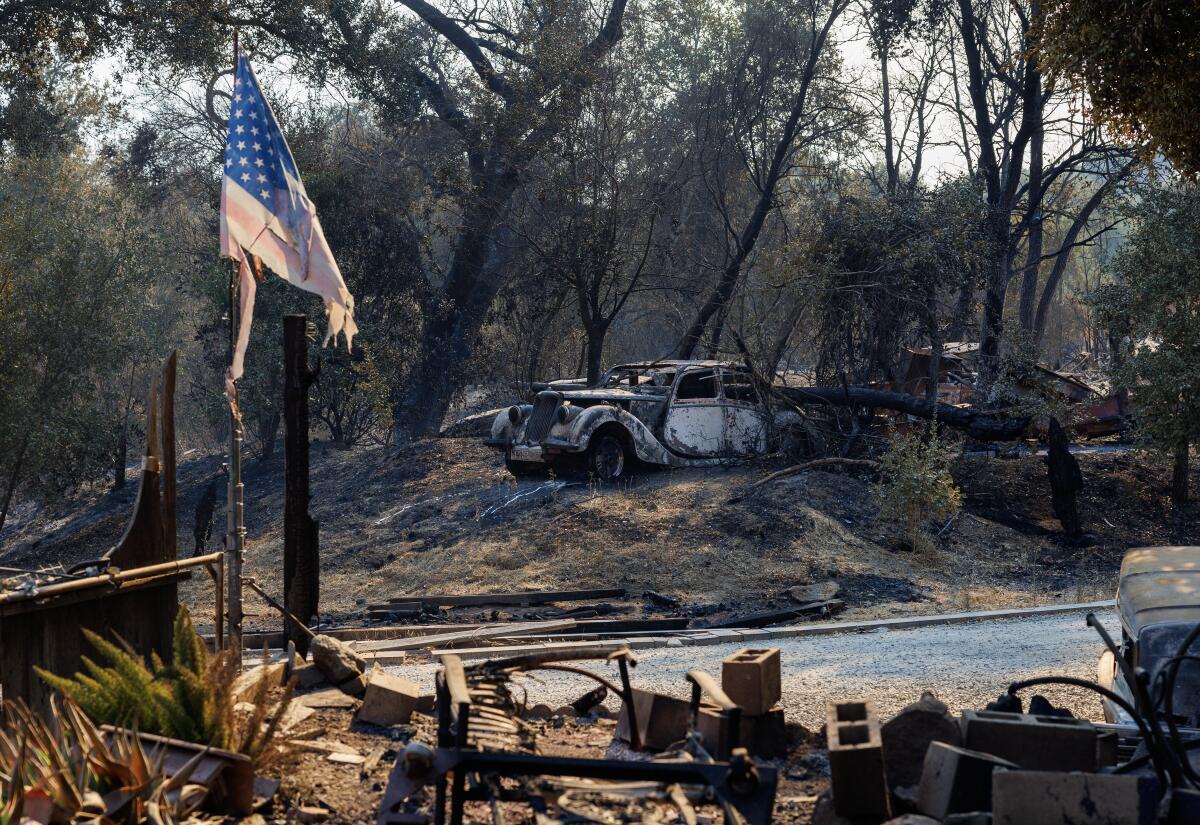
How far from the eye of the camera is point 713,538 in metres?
16.0

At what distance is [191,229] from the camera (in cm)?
3478

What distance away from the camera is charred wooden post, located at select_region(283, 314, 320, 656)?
7.98 m

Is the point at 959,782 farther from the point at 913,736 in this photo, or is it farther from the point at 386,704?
the point at 386,704

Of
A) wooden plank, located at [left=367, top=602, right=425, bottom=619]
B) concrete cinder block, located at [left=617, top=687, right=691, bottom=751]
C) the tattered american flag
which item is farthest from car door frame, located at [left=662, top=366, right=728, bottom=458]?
concrete cinder block, located at [left=617, top=687, right=691, bottom=751]

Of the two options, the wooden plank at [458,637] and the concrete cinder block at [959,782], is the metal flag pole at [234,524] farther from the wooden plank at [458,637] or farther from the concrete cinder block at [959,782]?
the concrete cinder block at [959,782]

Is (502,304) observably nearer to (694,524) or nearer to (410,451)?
(410,451)

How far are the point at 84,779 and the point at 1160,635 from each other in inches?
160

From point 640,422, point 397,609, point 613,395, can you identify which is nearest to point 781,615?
point 397,609

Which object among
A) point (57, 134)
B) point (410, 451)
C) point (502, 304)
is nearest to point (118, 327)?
point (57, 134)

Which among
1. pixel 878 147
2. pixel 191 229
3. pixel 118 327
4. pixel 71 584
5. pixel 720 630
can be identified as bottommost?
pixel 720 630

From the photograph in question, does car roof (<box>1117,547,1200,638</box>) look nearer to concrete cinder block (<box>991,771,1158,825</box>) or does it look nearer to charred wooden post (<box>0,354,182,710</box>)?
concrete cinder block (<box>991,771,1158,825</box>)

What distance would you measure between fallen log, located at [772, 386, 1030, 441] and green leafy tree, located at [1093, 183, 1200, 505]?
6.06 ft

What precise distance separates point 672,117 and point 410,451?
1565 cm

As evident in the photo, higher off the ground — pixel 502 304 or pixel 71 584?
pixel 502 304
